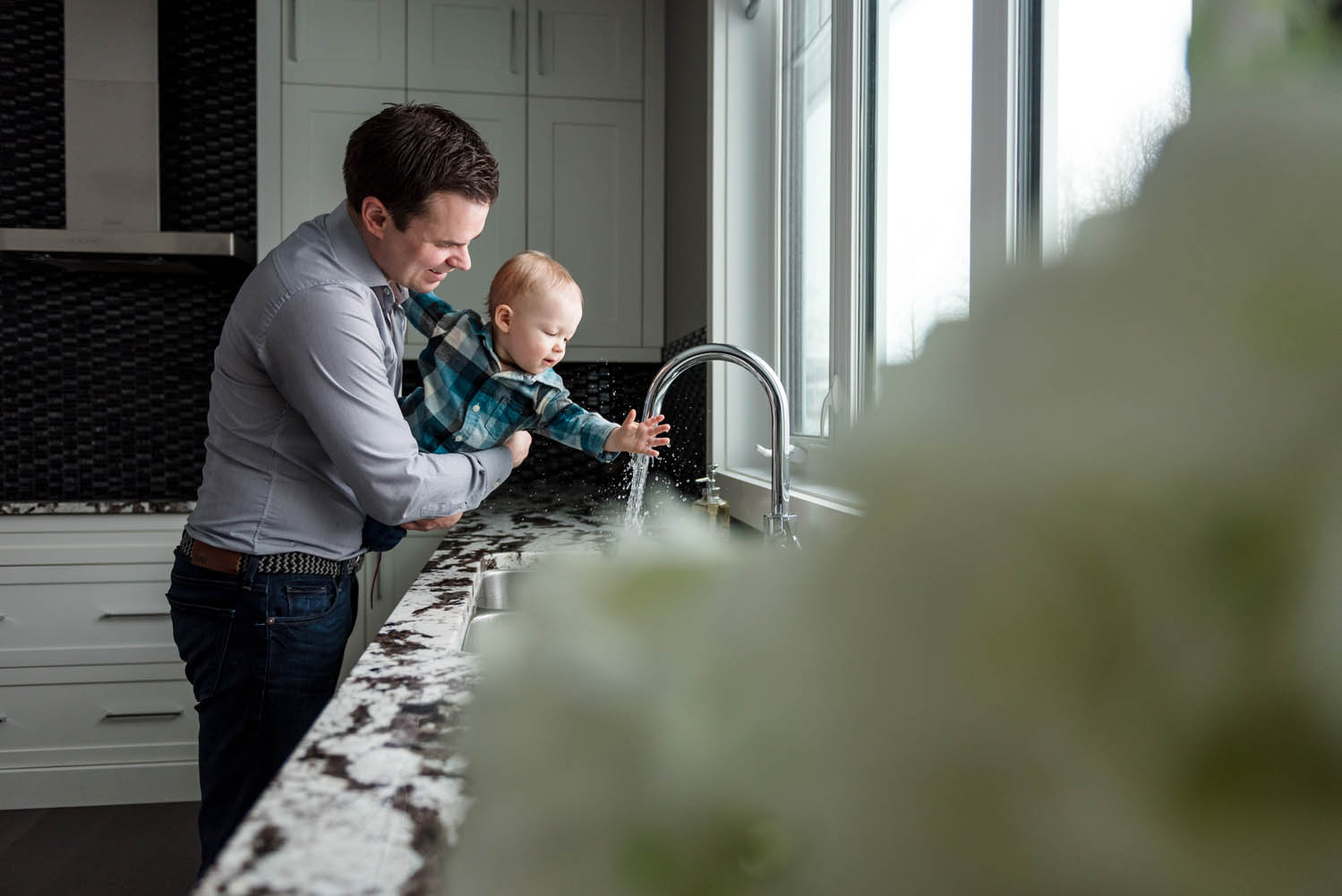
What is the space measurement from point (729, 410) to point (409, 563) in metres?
1.22

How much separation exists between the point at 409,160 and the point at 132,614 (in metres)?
2.00

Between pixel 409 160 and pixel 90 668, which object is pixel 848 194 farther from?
pixel 90 668

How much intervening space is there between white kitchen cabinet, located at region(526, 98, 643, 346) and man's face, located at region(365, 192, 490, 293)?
167cm

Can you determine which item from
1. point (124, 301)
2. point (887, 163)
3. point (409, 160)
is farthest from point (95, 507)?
point (887, 163)

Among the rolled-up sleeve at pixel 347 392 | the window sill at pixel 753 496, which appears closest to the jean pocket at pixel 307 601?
the rolled-up sleeve at pixel 347 392

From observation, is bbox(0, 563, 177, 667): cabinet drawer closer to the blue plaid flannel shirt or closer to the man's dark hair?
the blue plaid flannel shirt

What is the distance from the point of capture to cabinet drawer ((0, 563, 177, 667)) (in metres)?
2.55

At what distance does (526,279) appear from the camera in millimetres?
1616

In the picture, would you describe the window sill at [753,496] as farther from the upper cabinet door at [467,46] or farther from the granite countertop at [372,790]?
the upper cabinet door at [467,46]

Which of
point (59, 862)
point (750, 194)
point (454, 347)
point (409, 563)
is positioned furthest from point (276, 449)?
point (59, 862)

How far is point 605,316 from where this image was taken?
10.3 ft

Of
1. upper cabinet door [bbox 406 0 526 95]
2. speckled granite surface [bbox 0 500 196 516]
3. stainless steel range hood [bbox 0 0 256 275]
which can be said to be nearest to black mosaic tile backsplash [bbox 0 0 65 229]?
stainless steel range hood [bbox 0 0 256 275]

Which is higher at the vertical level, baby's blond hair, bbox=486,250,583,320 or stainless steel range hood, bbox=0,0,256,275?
stainless steel range hood, bbox=0,0,256,275

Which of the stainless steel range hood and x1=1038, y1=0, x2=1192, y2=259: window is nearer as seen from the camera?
x1=1038, y1=0, x2=1192, y2=259: window
